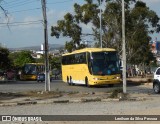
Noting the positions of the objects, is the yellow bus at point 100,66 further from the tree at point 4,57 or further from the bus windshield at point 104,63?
the tree at point 4,57

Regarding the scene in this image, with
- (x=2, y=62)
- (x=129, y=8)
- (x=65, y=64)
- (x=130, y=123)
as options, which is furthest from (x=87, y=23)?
(x=130, y=123)

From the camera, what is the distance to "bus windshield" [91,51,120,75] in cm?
3591

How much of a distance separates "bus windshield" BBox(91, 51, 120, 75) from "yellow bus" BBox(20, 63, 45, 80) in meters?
30.3

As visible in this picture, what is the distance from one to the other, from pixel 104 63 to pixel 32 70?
104 ft

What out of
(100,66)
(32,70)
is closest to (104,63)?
(100,66)

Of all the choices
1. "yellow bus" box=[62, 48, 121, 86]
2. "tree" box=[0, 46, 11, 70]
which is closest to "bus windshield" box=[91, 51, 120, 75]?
"yellow bus" box=[62, 48, 121, 86]

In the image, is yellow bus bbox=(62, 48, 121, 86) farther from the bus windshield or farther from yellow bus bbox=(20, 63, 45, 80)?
yellow bus bbox=(20, 63, 45, 80)

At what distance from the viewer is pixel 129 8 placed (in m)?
53.3

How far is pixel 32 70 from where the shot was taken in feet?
218

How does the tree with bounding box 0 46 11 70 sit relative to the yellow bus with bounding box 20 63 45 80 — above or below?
above

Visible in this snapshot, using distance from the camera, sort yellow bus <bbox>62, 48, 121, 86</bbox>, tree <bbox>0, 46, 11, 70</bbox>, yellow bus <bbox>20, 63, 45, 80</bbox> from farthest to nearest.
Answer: tree <bbox>0, 46, 11, 70</bbox>
yellow bus <bbox>20, 63, 45, 80</bbox>
yellow bus <bbox>62, 48, 121, 86</bbox>

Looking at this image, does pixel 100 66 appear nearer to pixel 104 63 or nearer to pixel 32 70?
pixel 104 63

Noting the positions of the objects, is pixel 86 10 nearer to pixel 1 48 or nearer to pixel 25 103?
pixel 1 48

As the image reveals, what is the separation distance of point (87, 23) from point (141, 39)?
6.87 m
